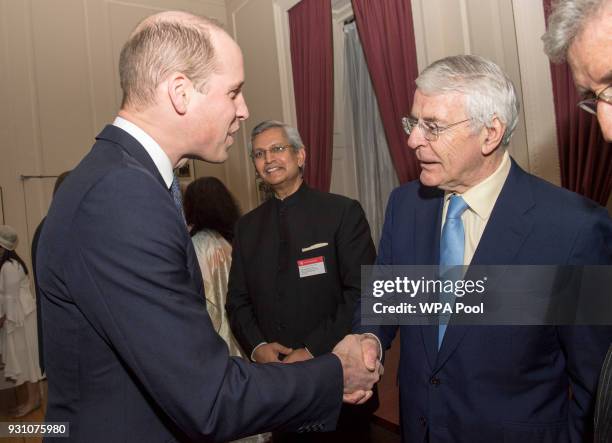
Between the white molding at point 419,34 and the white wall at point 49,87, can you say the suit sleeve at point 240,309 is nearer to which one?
the white molding at point 419,34

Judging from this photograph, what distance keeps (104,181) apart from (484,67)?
1191 millimetres

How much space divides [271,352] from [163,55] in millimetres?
1554

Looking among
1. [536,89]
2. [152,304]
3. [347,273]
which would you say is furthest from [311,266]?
[536,89]

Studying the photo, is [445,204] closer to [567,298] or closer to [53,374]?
[567,298]

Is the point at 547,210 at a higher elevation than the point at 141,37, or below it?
below

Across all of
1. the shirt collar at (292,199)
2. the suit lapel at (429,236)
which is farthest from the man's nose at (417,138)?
the shirt collar at (292,199)

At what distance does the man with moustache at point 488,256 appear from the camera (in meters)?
1.32

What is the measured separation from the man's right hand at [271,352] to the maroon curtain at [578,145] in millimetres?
2062

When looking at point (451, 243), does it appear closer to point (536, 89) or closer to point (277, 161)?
point (277, 161)

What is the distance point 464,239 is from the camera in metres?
1.53

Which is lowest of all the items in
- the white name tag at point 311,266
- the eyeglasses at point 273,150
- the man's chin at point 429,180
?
the white name tag at point 311,266

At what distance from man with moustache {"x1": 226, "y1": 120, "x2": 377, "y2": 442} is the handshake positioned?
2.27 ft

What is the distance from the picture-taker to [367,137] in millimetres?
5438

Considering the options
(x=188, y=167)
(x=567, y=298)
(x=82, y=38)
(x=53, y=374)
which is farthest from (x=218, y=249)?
(x=82, y=38)
